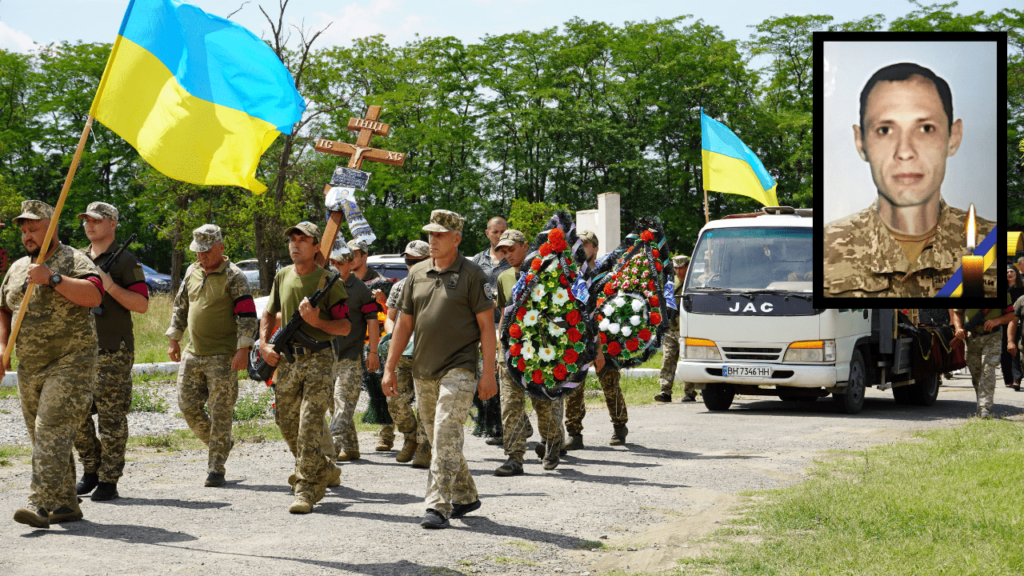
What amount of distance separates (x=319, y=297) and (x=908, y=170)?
4571mm

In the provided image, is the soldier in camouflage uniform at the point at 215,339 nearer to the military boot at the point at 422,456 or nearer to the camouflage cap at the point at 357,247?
the camouflage cap at the point at 357,247

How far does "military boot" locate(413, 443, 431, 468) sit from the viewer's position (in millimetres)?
9203

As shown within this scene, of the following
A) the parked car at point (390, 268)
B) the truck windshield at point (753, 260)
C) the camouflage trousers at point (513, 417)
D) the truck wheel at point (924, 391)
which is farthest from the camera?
the parked car at point (390, 268)

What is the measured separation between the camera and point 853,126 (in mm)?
3459

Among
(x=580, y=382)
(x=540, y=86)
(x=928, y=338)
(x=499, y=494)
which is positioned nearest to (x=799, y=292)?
(x=928, y=338)

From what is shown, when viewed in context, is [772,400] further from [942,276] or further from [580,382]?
[942,276]

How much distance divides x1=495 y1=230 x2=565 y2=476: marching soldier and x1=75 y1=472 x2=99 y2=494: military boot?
3.20m

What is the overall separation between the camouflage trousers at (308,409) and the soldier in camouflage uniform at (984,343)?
866 cm

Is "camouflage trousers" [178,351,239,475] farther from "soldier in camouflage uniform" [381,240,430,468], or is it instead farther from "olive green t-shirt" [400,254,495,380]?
"olive green t-shirt" [400,254,495,380]

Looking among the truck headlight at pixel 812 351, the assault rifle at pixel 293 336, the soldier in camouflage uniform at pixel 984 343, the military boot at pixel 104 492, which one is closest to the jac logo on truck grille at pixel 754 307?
the truck headlight at pixel 812 351

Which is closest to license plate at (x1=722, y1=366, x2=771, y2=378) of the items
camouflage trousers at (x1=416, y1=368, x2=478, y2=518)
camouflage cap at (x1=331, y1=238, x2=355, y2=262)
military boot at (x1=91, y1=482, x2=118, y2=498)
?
camouflage cap at (x1=331, y1=238, x2=355, y2=262)

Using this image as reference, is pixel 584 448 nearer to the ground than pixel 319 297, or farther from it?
nearer to the ground

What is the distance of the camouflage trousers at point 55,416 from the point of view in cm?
641

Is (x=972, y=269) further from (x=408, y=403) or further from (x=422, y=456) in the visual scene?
(x=408, y=403)
